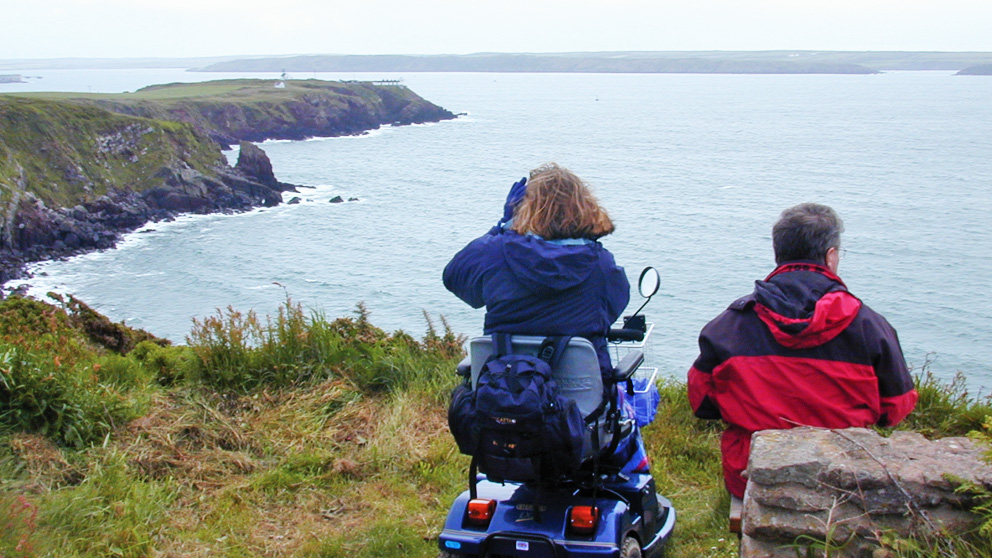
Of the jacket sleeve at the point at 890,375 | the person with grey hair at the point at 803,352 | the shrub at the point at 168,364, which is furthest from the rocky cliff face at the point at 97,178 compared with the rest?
the jacket sleeve at the point at 890,375

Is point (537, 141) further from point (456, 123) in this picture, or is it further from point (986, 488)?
point (986, 488)

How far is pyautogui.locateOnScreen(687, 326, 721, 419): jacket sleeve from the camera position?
12.2ft

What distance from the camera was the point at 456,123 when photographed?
381 feet

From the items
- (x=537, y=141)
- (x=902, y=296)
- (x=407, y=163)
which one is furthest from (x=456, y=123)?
(x=902, y=296)

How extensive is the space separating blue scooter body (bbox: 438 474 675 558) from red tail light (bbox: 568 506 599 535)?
0.02 meters

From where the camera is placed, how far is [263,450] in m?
5.57

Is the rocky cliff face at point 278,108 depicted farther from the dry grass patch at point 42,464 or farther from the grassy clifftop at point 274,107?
the dry grass patch at point 42,464

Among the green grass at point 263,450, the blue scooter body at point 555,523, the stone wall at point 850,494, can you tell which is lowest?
the green grass at point 263,450

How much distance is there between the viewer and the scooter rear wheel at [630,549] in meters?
3.61

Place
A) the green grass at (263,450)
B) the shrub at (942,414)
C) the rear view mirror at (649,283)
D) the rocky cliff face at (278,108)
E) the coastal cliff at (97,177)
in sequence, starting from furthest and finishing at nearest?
the rocky cliff face at (278,108) → the coastal cliff at (97,177) → the shrub at (942,414) → the green grass at (263,450) → the rear view mirror at (649,283)

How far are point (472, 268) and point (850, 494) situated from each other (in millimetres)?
1671

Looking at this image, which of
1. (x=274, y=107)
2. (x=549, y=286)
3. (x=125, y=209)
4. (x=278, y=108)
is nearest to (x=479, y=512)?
(x=549, y=286)

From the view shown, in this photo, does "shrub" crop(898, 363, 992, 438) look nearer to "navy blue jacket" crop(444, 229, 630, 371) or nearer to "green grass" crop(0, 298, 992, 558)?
"green grass" crop(0, 298, 992, 558)

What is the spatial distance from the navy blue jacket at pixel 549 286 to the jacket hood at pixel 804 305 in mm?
578
